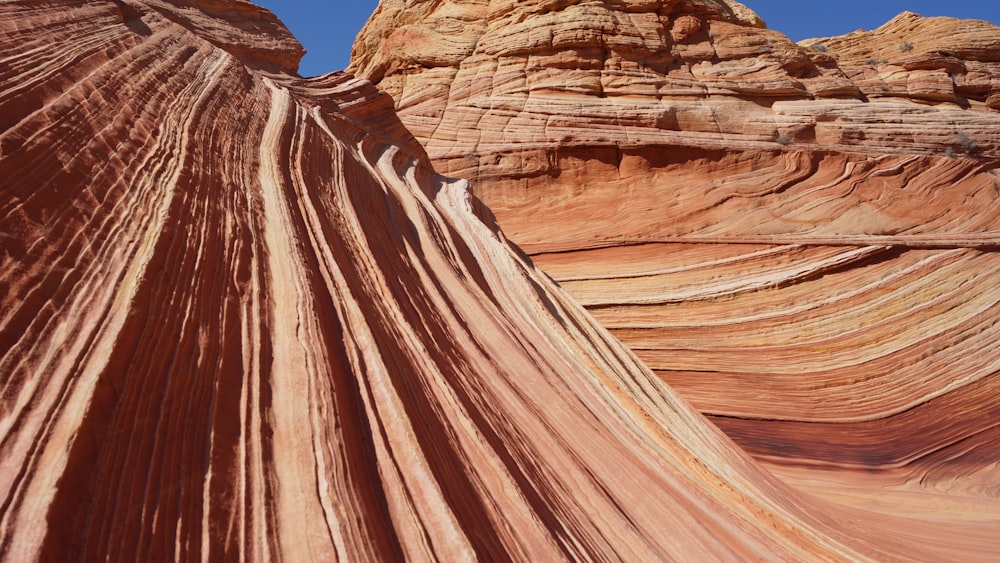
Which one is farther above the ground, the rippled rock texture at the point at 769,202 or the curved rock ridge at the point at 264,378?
the rippled rock texture at the point at 769,202

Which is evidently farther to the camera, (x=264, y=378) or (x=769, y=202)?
(x=769, y=202)

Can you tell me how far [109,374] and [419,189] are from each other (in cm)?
485

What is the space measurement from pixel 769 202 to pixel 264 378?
9.72 meters

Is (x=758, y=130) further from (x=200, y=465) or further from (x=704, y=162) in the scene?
(x=200, y=465)

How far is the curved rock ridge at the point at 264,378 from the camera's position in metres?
1.51

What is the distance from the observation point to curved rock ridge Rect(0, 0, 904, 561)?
4.95 feet

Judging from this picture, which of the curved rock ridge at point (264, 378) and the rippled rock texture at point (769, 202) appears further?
the rippled rock texture at point (769, 202)

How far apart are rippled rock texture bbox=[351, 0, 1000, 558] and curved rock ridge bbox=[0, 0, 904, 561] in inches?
79.8

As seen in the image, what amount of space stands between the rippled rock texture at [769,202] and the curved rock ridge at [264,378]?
203cm

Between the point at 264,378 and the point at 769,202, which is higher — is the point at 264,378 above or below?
below

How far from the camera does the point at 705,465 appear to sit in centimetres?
318

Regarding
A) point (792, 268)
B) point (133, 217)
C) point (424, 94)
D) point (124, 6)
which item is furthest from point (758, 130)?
point (133, 217)

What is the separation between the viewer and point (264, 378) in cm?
204

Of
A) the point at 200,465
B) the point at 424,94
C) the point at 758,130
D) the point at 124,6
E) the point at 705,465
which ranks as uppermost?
the point at 758,130
